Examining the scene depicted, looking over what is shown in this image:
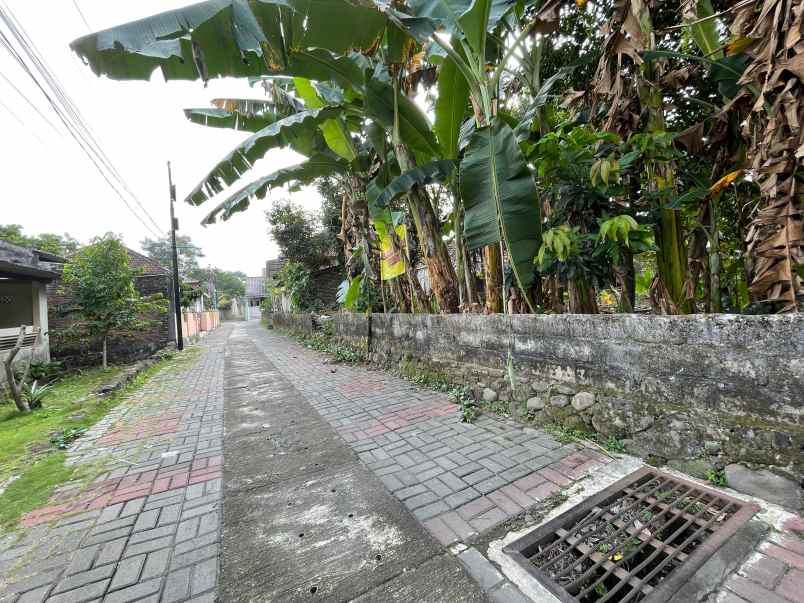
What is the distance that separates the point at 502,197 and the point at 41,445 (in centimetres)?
546

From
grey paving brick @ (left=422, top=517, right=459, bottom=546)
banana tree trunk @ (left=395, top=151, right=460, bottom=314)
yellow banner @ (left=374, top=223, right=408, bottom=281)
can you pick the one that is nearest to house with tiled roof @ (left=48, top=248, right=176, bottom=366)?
yellow banner @ (left=374, top=223, right=408, bottom=281)

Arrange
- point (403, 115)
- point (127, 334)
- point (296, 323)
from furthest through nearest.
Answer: point (296, 323)
point (127, 334)
point (403, 115)

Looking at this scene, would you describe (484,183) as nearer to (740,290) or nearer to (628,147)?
(628,147)

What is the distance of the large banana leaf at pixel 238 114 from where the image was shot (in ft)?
18.2

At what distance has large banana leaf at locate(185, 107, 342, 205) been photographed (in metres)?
4.53

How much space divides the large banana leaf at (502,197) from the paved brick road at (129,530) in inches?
125

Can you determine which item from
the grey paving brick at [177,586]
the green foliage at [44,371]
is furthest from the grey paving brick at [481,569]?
the green foliage at [44,371]

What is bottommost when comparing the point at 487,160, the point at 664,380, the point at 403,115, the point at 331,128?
the point at 664,380

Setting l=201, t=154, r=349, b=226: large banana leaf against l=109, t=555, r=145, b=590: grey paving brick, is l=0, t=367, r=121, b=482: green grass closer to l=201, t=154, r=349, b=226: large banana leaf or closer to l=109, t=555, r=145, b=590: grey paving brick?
l=109, t=555, r=145, b=590: grey paving brick

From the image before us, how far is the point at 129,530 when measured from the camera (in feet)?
7.16

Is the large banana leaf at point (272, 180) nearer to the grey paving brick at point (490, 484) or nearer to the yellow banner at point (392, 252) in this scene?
the yellow banner at point (392, 252)

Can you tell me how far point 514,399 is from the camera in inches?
145

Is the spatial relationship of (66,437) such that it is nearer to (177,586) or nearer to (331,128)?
(177,586)

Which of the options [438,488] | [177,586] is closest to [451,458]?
[438,488]
